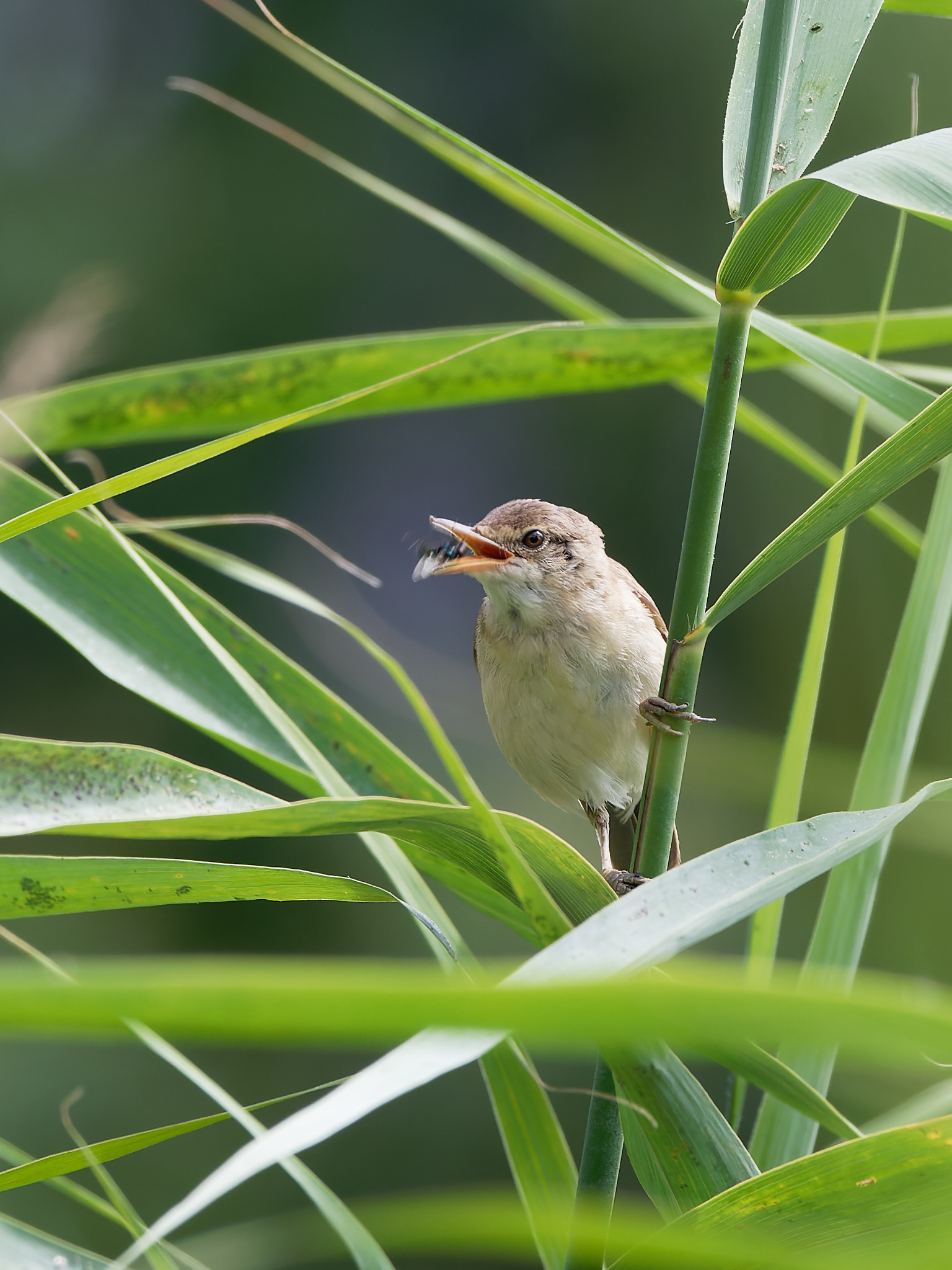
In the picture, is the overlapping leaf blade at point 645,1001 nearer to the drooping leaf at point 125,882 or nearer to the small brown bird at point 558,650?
the drooping leaf at point 125,882

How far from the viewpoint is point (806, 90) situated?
90 cm

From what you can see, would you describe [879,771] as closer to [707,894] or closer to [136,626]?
[707,894]

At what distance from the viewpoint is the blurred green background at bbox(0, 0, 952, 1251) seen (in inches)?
190

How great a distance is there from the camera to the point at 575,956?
58cm

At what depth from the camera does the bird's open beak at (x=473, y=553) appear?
1877mm

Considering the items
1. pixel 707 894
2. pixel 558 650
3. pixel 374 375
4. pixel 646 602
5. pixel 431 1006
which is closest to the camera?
pixel 431 1006

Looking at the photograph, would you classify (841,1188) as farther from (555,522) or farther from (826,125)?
(555,522)

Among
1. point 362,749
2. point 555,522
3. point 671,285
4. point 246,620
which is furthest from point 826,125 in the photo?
point 246,620

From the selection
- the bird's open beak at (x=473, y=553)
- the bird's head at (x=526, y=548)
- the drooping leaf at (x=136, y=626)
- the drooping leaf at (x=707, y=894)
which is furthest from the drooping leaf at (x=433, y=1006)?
the bird's head at (x=526, y=548)

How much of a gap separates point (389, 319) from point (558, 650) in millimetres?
4441

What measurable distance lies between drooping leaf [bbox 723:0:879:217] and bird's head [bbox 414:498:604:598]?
107cm

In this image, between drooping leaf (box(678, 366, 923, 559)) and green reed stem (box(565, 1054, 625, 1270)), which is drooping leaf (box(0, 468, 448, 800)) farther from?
drooping leaf (box(678, 366, 923, 559))

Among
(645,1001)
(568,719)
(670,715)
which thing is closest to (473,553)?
(568,719)

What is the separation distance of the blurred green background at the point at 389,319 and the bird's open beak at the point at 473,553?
2.16 metres
